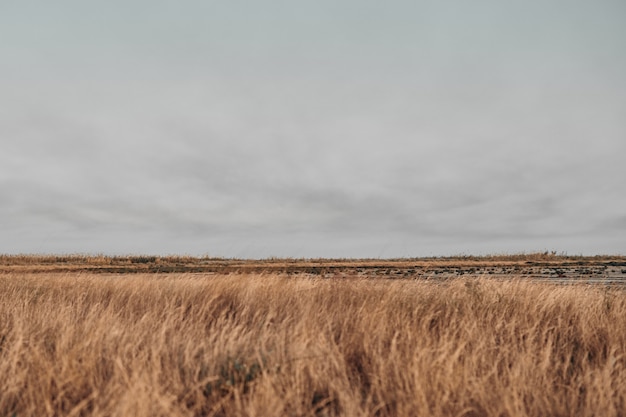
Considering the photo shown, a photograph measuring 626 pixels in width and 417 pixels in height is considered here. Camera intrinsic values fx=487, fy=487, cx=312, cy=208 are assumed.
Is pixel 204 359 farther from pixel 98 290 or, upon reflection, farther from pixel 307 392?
pixel 98 290

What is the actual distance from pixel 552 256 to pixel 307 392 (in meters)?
58.3

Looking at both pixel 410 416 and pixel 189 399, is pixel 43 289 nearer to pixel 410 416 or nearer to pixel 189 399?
pixel 189 399

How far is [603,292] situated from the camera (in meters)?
10.1

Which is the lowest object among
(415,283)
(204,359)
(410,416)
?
(410,416)

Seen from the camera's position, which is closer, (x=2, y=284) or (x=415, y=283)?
(x=415, y=283)

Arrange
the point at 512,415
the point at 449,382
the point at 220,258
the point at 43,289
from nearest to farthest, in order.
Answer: the point at 512,415, the point at 449,382, the point at 43,289, the point at 220,258

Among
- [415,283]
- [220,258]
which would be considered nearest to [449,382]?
[415,283]

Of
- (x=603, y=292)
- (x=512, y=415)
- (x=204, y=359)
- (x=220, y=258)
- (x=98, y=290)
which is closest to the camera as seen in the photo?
(x=512, y=415)

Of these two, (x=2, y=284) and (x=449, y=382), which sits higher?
(x=2, y=284)

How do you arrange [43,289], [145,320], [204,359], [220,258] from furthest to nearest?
[220,258]
[43,289]
[145,320]
[204,359]

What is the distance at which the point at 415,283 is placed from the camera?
34.8 ft

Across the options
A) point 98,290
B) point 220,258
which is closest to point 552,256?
point 220,258

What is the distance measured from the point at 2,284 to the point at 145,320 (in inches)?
318

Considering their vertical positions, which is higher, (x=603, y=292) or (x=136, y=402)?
(x=603, y=292)
